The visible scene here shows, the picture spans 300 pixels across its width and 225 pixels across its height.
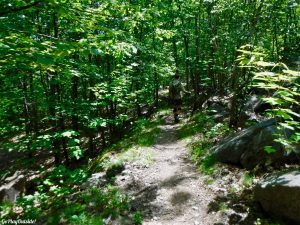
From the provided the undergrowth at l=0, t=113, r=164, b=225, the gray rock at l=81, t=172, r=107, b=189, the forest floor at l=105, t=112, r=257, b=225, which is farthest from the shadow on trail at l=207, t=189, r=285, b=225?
the gray rock at l=81, t=172, r=107, b=189

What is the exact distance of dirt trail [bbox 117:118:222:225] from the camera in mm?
6898

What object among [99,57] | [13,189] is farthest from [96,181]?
[99,57]

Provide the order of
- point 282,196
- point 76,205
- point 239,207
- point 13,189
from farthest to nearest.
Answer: point 13,189 < point 76,205 < point 239,207 < point 282,196

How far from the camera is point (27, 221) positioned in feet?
23.1

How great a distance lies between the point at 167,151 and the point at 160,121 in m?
5.28

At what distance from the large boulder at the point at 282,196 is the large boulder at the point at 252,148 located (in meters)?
1.42

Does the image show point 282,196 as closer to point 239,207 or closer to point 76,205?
point 239,207

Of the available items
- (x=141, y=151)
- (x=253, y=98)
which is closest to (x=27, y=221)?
(x=141, y=151)

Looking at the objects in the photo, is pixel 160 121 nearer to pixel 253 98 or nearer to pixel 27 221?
pixel 253 98

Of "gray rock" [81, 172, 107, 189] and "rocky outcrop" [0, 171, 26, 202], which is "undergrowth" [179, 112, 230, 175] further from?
"rocky outcrop" [0, 171, 26, 202]

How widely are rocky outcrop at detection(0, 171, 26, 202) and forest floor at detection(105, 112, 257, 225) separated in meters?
5.41

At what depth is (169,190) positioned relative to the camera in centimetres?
823

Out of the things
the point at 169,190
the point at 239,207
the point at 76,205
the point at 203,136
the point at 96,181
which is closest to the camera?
the point at 239,207

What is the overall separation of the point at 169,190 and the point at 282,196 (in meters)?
3.53
